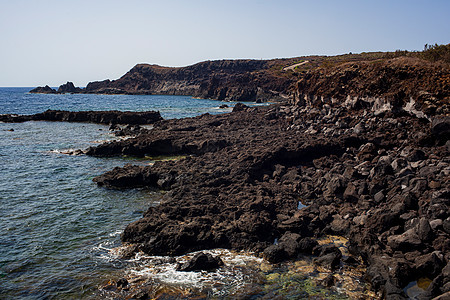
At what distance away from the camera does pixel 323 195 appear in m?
23.4

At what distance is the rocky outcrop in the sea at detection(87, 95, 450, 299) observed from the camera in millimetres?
15406

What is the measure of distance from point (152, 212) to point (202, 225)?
4.17 meters

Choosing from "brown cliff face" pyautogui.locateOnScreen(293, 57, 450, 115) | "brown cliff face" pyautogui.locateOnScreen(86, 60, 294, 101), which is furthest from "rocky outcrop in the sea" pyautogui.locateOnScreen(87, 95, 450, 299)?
"brown cliff face" pyautogui.locateOnScreen(86, 60, 294, 101)

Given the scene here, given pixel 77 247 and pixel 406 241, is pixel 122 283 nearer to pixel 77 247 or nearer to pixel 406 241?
pixel 77 247

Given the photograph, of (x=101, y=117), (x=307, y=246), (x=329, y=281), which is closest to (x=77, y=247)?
(x=307, y=246)

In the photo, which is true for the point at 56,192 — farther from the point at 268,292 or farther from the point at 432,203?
the point at 432,203

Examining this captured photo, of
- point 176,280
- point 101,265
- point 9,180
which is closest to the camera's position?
point 176,280

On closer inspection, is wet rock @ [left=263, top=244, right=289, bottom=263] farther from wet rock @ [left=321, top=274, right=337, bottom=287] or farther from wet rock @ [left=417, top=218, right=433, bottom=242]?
wet rock @ [left=417, top=218, right=433, bottom=242]

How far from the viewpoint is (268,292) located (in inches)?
542

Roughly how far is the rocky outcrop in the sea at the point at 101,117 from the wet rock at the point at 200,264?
188 ft

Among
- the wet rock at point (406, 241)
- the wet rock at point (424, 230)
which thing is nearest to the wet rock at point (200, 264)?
the wet rock at point (406, 241)

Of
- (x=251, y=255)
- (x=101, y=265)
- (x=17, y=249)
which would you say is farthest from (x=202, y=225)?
(x=17, y=249)

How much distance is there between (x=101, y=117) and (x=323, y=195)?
6306cm

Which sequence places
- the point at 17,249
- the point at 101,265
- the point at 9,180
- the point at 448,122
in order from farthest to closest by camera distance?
1. the point at 9,180
2. the point at 448,122
3. the point at 17,249
4. the point at 101,265
